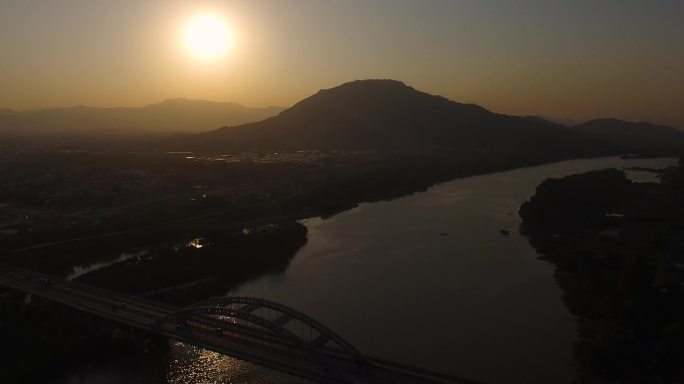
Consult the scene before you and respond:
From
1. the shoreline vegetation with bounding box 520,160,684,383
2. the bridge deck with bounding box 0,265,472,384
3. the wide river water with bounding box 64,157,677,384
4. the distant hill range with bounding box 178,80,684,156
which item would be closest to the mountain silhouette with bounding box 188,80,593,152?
the distant hill range with bounding box 178,80,684,156

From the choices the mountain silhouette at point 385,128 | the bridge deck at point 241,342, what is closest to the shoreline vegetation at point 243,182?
the mountain silhouette at point 385,128

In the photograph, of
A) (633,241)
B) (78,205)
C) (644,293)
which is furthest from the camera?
(78,205)

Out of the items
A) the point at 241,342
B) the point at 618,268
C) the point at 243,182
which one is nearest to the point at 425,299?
the point at 241,342

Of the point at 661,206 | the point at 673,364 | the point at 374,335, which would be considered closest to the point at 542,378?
the point at 673,364

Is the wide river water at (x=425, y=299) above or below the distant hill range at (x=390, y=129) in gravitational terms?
below

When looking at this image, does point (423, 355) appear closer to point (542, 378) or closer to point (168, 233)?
point (542, 378)

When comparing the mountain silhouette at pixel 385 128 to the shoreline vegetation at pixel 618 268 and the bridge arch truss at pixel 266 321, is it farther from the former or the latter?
the bridge arch truss at pixel 266 321
